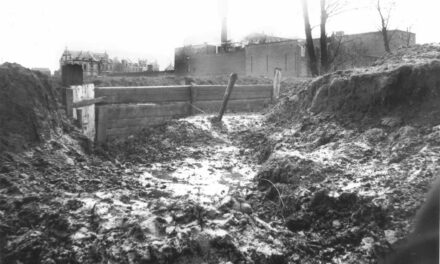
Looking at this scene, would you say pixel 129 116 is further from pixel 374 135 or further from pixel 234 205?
pixel 374 135

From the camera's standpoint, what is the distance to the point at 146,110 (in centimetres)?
1062

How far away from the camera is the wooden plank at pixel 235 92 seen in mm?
12433

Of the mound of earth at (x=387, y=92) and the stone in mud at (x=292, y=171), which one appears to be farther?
the mound of earth at (x=387, y=92)

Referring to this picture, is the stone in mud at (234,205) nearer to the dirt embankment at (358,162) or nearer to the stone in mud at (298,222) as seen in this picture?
the dirt embankment at (358,162)

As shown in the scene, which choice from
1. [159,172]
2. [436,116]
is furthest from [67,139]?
[436,116]

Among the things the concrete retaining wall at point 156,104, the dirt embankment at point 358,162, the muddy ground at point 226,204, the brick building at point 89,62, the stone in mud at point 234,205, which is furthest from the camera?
the brick building at point 89,62

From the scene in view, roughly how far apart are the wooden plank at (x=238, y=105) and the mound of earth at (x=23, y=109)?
5888 millimetres

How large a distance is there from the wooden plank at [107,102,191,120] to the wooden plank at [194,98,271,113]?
2.05 feet

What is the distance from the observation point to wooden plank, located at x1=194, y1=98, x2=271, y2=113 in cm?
1254

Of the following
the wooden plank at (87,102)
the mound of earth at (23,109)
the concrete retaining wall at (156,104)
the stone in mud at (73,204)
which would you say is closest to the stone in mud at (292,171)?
the stone in mud at (73,204)

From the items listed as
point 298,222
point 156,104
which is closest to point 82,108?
point 156,104

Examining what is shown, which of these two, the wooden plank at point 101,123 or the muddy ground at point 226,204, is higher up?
the wooden plank at point 101,123

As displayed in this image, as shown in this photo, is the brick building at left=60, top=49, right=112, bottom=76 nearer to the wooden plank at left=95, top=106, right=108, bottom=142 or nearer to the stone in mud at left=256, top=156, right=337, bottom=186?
the wooden plank at left=95, top=106, right=108, bottom=142

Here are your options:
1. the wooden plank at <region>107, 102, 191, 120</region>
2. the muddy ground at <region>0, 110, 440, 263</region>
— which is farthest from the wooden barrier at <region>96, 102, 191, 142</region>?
the muddy ground at <region>0, 110, 440, 263</region>
